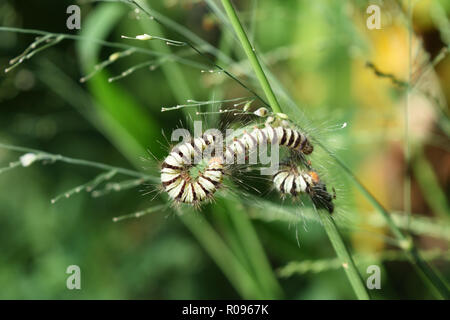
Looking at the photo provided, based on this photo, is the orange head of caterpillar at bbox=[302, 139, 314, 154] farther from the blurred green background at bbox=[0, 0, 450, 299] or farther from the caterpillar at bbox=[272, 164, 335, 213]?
the blurred green background at bbox=[0, 0, 450, 299]

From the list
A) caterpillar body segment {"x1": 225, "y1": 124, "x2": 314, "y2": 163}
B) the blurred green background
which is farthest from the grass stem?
the blurred green background

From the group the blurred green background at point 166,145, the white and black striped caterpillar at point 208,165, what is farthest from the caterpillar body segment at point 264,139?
the blurred green background at point 166,145

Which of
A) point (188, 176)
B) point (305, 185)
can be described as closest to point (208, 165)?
point (188, 176)

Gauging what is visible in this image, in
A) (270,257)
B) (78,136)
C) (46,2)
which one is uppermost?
(46,2)

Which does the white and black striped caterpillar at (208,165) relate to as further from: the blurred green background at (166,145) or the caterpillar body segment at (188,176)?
the blurred green background at (166,145)

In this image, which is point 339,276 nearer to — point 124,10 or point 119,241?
point 119,241

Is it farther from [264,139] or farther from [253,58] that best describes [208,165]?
[253,58]

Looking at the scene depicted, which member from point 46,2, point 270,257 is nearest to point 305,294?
point 270,257
